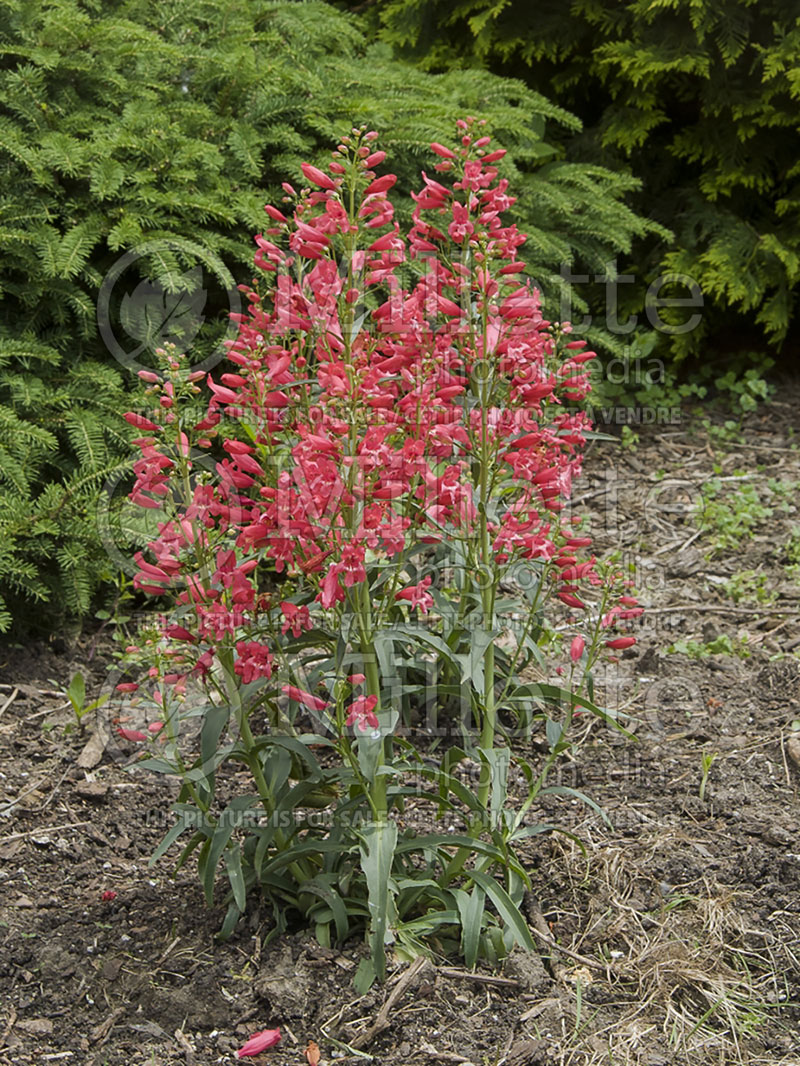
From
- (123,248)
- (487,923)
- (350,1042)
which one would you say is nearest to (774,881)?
(487,923)

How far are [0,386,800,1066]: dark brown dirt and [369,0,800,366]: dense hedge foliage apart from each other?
240 cm

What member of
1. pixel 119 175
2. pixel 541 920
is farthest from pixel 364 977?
pixel 119 175

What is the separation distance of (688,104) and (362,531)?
183 inches

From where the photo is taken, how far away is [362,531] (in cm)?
190

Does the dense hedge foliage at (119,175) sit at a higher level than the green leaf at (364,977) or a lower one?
higher

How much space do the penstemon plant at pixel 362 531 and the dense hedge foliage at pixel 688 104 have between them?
3229 mm

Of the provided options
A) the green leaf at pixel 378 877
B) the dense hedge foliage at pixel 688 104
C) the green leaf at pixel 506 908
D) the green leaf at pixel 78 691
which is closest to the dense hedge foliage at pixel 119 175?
the green leaf at pixel 78 691

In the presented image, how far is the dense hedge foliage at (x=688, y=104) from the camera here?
16.4 feet

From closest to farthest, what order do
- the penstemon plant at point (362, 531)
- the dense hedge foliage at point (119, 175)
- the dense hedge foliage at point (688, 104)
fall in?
1. the penstemon plant at point (362, 531)
2. the dense hedge foliage at point (119, 175)
3. the dense hedge foliage at point (688, 104)

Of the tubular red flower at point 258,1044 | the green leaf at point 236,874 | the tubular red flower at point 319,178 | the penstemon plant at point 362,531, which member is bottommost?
the tubular red flower at point 258,1044

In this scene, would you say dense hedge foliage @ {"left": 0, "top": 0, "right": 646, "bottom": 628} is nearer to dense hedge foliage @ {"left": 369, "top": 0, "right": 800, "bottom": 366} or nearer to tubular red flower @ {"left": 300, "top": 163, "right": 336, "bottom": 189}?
dense hedge foliage @ {"left": 369, "top": 0, "right": 800, "bottom": 366}

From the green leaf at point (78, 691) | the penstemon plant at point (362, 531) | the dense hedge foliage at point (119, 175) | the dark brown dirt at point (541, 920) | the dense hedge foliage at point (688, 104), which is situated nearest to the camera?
the penstemon plant at point (362, 531)

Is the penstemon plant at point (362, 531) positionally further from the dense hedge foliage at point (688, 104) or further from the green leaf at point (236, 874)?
the dense hedge foliage at point (688, 104)

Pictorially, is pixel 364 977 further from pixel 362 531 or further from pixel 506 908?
pixel 362 531
